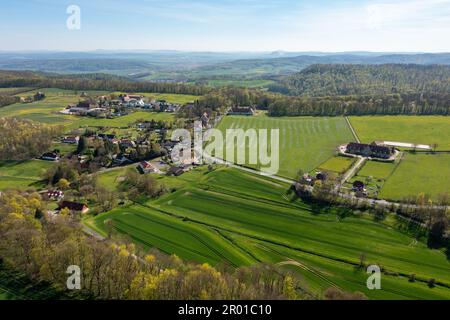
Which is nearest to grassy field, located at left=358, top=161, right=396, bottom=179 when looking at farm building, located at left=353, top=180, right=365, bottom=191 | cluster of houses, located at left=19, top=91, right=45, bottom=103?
farm building, located at left=353, top=180, right=365, bottom=191

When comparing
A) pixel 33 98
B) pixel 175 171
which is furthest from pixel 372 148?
pixel 33 98

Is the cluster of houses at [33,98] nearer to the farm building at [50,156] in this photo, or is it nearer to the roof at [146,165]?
the farm building at [50,156]

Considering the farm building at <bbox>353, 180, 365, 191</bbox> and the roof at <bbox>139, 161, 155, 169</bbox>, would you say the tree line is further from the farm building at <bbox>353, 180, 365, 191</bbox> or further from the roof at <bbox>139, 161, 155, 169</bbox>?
the roof at <bbox>139, 161, 155, 169</bbox>

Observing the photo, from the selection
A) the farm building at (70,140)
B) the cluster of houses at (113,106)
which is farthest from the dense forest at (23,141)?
the cluster of houses at (113,106)

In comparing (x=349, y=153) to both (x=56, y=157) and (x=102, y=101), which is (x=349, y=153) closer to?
(x=56, y=157)

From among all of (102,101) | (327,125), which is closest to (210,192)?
(327,125)

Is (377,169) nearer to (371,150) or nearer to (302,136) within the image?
(371,150)
